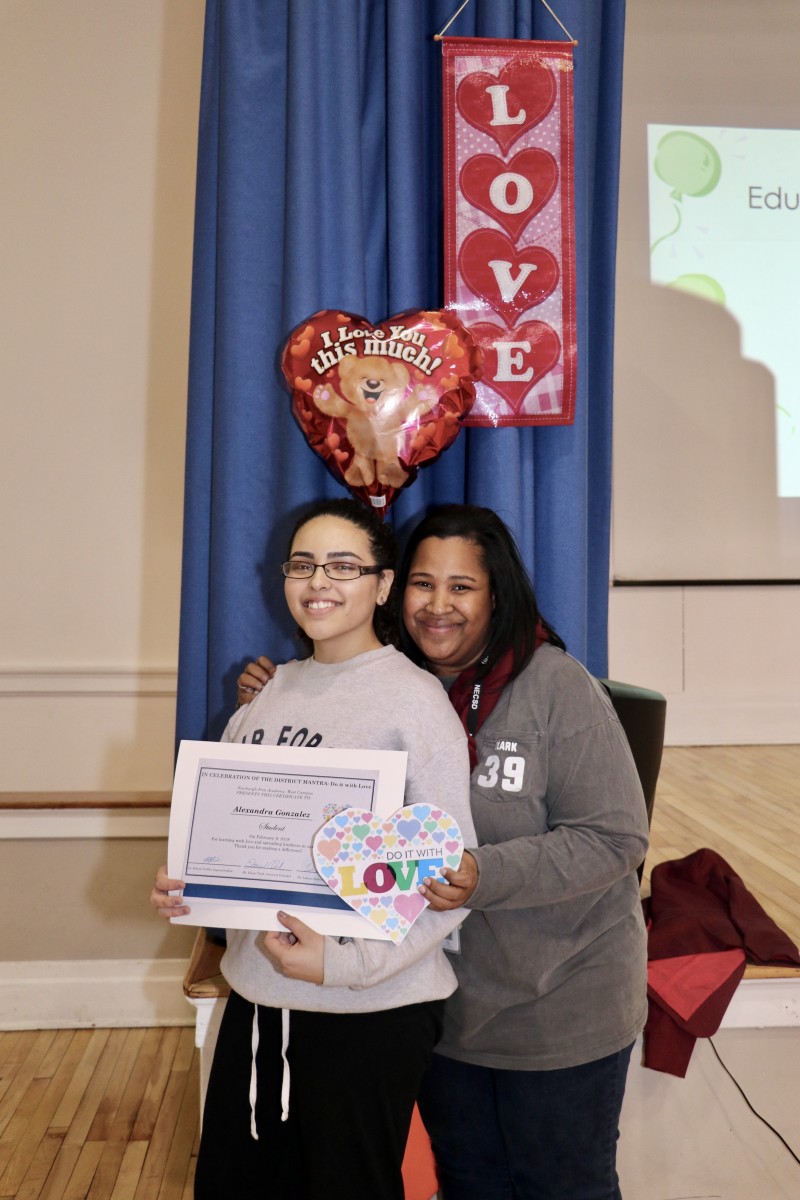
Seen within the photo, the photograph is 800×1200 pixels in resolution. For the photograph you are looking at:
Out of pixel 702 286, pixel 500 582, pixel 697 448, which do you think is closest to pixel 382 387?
pixel 500 582

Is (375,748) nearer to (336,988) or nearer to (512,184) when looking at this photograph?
(336,988)

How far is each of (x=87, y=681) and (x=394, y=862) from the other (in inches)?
92.1

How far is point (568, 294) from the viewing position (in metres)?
1.84

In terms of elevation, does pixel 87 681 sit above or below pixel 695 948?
above

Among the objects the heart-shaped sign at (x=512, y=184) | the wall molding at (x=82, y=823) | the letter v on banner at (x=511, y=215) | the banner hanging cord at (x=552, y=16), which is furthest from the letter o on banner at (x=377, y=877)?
the wall molding at (x=82, y=823)

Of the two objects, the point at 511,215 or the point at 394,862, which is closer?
the point at 394,862

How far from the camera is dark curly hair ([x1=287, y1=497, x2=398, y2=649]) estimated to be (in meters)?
1.38

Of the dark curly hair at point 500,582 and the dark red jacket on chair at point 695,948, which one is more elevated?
the dark curly hair at point 500,582

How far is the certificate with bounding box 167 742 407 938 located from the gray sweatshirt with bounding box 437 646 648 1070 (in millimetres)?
205

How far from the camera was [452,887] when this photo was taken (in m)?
1.19

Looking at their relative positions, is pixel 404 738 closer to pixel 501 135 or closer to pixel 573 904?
pixel 573 904

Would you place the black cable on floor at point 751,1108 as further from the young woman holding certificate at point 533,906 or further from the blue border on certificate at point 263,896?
the blue border on certificate at point 263,896

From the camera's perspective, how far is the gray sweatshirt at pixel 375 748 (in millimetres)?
1208

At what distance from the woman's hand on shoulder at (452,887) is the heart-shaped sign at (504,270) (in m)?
1.05
